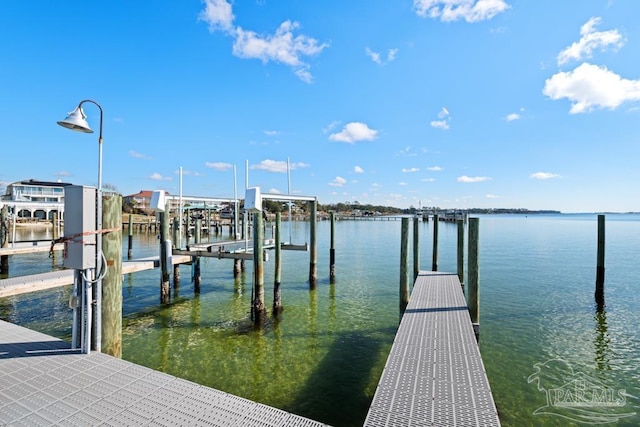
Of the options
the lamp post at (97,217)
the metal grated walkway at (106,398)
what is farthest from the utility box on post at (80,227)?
the metal grated walkway at (106,398)

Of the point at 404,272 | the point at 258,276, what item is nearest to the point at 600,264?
the point at 404,272

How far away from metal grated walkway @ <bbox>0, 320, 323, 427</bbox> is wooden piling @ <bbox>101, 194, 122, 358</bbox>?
0.61 m

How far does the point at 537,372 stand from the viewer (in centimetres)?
783

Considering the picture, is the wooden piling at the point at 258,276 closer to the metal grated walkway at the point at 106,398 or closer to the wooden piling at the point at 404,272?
the wooden piling at the point at 404,272

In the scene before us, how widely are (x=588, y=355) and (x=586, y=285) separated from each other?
36.8 ft

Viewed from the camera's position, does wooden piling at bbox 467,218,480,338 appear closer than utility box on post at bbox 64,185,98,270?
No

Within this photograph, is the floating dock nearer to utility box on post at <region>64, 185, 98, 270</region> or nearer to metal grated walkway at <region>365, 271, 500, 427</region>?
metal grated walkway at <region>365, 271, 500, 427</region>

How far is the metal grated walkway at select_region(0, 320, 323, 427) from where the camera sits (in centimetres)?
328

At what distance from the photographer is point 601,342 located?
983 centimetres

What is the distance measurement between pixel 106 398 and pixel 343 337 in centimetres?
729

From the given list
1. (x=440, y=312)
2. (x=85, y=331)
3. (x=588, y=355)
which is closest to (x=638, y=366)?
(x=588, y=355)

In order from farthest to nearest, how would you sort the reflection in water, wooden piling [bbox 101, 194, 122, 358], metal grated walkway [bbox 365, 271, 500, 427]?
the reflection in water < wooden piling [bbox 101, 194, 122, 358] < metal grated walkway [bbox 365, 271, 500, 427]

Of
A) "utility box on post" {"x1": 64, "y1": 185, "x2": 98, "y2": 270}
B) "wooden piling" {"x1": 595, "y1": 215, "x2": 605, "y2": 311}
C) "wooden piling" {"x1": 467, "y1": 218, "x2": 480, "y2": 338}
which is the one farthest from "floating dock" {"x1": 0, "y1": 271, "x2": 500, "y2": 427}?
"wooden piling" {"x1": 595, "y1": 215, "x2": 605, "y2": 311}

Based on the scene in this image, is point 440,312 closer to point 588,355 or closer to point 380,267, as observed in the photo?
point 588,355
